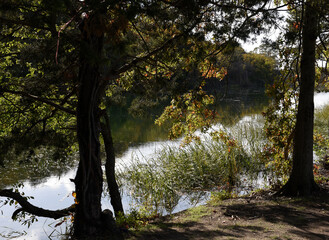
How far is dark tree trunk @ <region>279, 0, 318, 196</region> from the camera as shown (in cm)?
520

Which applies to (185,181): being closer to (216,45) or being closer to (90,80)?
(216,45)

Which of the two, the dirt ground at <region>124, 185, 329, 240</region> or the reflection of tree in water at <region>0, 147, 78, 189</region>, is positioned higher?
the dirt ground at <region>124, 185, 329, 240</region>

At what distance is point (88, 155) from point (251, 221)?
92.1 inches

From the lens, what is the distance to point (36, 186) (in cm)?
915

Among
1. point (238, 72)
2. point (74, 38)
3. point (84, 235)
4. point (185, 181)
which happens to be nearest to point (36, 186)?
point (185, 181)

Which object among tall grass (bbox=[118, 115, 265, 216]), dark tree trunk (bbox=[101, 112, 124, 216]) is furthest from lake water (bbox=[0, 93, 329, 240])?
dark tree trunk (bbox=[101, 112, 124, 216])

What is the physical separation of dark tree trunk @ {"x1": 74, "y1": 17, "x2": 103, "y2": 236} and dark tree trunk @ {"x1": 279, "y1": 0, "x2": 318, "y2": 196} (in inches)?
127

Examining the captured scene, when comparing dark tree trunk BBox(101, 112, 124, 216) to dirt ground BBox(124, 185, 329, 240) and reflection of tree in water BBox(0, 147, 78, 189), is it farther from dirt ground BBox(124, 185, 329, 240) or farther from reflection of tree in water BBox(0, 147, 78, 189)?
reflection of tree in water BBox(0, 147, 78, 189)

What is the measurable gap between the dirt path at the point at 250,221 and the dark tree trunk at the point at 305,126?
29 centimetres

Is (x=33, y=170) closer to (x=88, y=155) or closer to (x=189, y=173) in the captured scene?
(x=189, y=173)

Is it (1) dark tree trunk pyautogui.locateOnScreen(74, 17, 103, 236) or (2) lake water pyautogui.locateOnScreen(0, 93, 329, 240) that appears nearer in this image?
(1) dark tree trunk pyautogui.locateOnScreen(74, 17, 103, 236)

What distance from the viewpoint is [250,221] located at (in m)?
4.46

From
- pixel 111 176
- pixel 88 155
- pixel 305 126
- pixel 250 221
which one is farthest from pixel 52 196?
pixel 305 126

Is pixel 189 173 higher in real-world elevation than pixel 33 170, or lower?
higher
